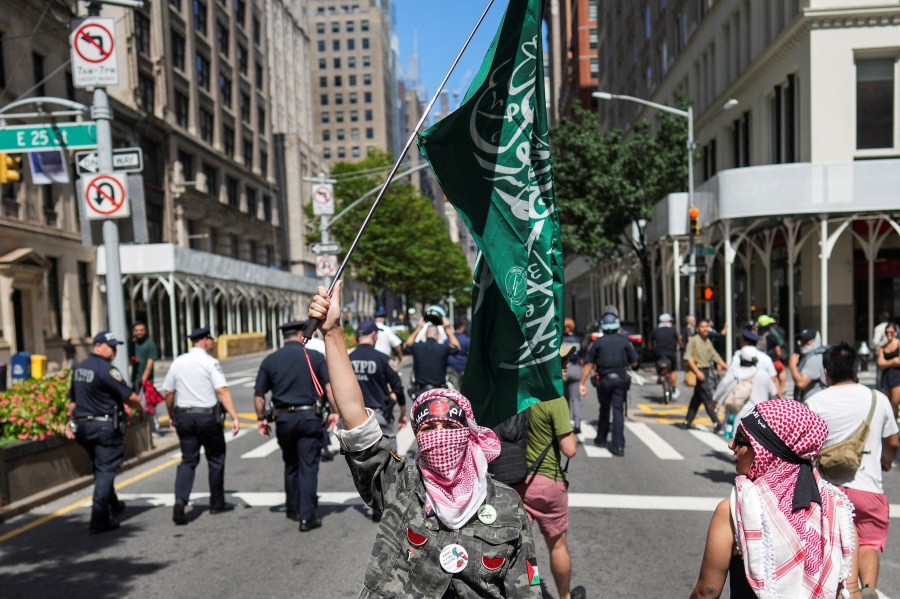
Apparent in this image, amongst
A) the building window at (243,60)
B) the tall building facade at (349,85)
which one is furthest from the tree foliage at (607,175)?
the tall building facade at (349,85)

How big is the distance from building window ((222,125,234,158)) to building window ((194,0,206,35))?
6897mm

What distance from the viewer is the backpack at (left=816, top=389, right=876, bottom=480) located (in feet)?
15.0

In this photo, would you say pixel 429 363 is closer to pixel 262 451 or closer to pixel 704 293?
pixel 262 451

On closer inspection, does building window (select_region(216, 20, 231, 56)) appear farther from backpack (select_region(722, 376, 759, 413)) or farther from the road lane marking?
backpack (select_region(722, 376, 759, 413))

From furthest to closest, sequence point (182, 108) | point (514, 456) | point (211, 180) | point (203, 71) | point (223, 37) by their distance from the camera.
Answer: point (223, 37) < point (211, 180) < point (203, 71) < point (182, 108) < point (514, 456)

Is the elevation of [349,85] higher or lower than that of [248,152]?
higher

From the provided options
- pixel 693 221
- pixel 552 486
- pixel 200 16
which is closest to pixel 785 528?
pixel 552 486

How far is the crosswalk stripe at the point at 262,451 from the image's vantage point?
11.5 m

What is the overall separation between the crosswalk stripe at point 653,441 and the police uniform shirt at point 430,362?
3409 mm

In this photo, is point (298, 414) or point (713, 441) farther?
point (713, 441)

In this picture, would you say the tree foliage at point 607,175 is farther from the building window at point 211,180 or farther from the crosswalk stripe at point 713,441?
the building window at point 211,180

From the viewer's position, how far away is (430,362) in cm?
982

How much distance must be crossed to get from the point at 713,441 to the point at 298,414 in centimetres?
727

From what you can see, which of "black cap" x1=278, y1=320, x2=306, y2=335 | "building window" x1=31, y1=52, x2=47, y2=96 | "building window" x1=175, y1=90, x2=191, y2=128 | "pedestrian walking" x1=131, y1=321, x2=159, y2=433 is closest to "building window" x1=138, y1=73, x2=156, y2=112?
"building window" x1=175, y1=90, x2=191, y2=128
